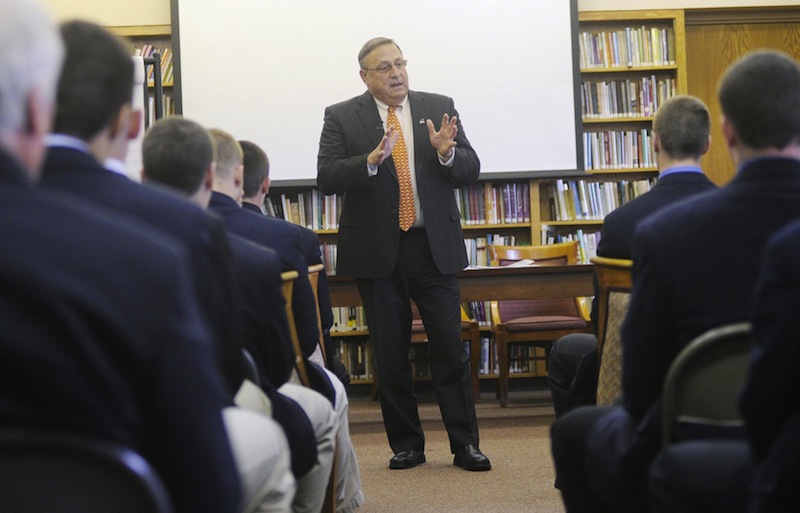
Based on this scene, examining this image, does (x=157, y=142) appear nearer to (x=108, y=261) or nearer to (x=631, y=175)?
(x=108, y=261)

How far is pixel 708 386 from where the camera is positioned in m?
1.72

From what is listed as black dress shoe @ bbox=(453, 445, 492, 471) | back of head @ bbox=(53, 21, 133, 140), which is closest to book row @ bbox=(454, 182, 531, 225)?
black dress shoe @ bbox=(453, 445, 492, 471)

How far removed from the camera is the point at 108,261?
1.08 metres

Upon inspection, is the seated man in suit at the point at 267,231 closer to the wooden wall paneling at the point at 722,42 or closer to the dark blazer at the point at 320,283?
the dark blazer at the point at 320,283

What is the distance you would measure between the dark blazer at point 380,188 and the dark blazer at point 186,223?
245 cm

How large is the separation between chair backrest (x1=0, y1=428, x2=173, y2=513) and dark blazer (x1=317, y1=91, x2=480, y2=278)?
3.39m

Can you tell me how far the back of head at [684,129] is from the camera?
3182 mm

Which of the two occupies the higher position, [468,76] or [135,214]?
[468,76]

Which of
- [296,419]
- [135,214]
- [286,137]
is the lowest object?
[296,419]

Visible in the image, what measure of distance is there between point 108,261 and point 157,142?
1383mm

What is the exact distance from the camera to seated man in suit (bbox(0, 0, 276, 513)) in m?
1.04

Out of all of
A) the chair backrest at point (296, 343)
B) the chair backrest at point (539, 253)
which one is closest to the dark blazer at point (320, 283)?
the chair backrest at point (296, 343)

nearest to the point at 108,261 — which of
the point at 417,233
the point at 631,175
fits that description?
the point at 417,233

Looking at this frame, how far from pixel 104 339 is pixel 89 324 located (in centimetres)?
2
